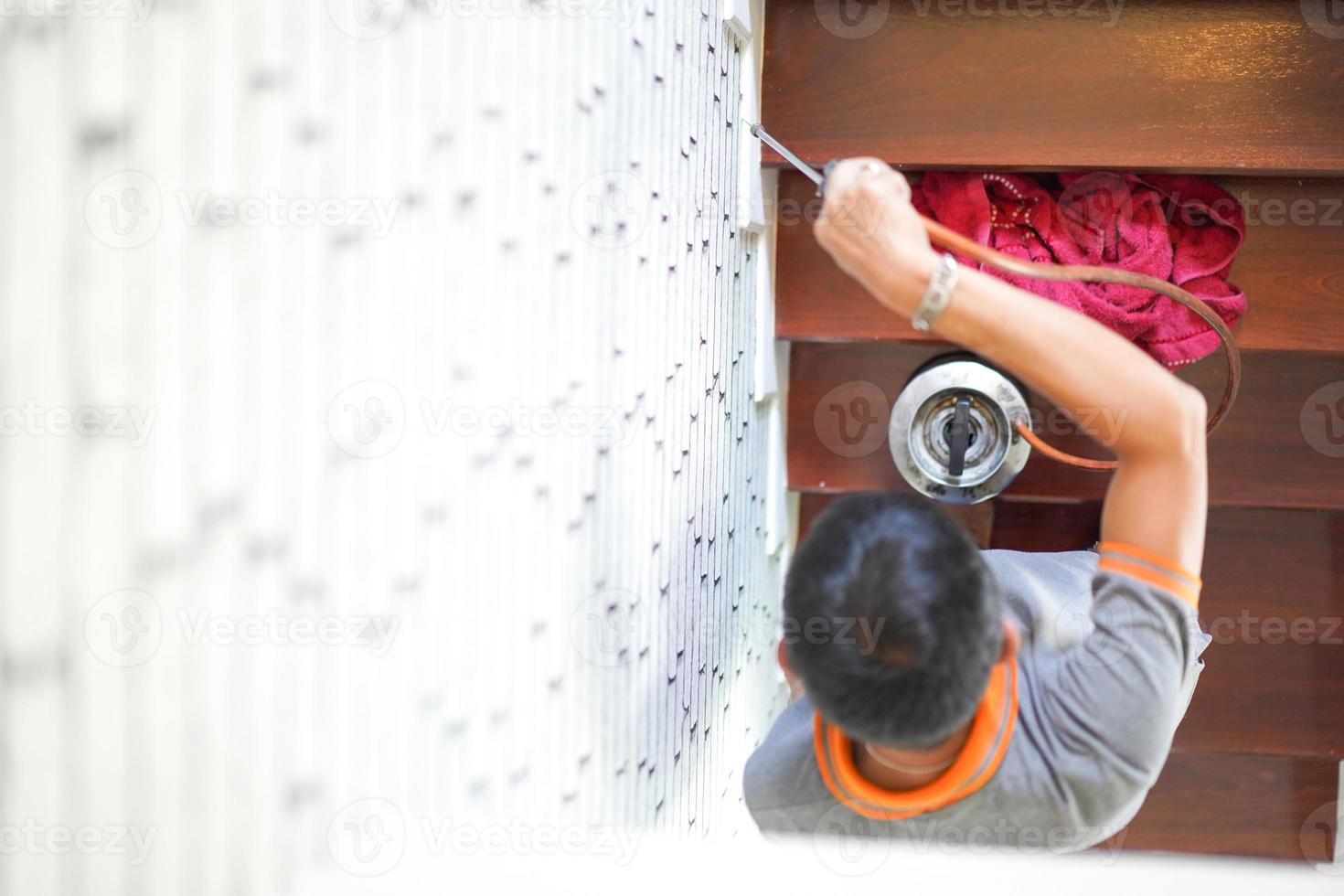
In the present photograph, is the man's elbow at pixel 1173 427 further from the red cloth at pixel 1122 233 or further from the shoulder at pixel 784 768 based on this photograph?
the red cloth at pixel 1122 233

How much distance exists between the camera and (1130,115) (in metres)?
1.92

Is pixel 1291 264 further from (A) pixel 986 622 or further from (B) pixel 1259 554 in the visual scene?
(A) pixel 986 622

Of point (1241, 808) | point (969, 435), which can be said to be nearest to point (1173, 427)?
point (969, 435)

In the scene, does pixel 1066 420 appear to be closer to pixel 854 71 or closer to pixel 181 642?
pixel 854 71

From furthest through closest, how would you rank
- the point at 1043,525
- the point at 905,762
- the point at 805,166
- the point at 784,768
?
1. the point at 1043,525
2. the point at 805,166
3. the point at 784,768
4. the point at 905,762

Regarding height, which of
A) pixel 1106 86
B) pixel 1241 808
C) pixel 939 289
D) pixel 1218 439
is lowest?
pixel 1241 808

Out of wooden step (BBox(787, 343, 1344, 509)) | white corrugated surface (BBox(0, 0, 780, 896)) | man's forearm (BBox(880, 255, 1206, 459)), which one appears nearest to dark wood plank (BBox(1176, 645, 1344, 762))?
wooden step (BBox(787, 343, 1344, 509))

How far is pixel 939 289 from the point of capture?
2.98ft

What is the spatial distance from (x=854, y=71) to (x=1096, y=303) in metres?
0.62

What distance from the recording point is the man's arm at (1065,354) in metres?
0.92

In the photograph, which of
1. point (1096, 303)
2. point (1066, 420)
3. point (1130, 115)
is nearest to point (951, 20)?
point (1130, 115)

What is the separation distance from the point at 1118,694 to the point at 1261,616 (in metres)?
A: 1.63

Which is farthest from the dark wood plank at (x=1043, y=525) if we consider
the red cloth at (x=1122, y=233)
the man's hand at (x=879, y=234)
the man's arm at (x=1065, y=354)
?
the man's hand at (x=879, y=234)

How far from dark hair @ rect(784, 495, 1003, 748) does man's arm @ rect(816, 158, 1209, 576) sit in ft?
0.56
